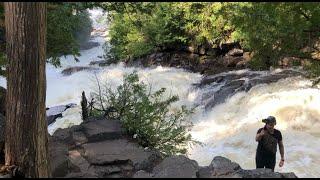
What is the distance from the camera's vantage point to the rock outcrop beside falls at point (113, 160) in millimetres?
5961

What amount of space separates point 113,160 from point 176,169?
1266 mm

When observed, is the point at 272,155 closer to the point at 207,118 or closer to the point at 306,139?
the point at 306,139

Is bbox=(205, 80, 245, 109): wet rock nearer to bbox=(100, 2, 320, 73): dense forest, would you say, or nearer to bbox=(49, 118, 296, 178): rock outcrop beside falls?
bbox=(100, 2, 320, 73): dense forest

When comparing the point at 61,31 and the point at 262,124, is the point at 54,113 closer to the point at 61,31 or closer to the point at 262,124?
the point at 61,31

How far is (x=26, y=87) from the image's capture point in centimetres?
519

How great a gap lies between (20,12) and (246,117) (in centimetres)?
1050

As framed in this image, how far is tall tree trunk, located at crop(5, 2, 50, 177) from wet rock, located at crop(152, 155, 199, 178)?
1614mm

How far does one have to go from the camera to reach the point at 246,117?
1459 cm

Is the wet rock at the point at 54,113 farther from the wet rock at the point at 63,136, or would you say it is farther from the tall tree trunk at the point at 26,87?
the tall tree trunk at the point at 26,87

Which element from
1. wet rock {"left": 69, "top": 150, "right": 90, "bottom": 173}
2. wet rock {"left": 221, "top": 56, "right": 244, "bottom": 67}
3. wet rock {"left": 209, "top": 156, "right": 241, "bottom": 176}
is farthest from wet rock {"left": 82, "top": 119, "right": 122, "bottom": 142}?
wet rock {"left": 221, "top": 56, "right": 244, "bottom": 67}

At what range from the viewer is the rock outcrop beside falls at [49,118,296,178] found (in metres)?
5.96

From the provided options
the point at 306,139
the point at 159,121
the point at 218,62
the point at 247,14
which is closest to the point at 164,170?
the point at 159,121

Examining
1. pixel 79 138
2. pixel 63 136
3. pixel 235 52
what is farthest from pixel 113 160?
pixel 235 52

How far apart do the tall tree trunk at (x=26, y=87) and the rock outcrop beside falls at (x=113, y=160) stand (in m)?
0.92
